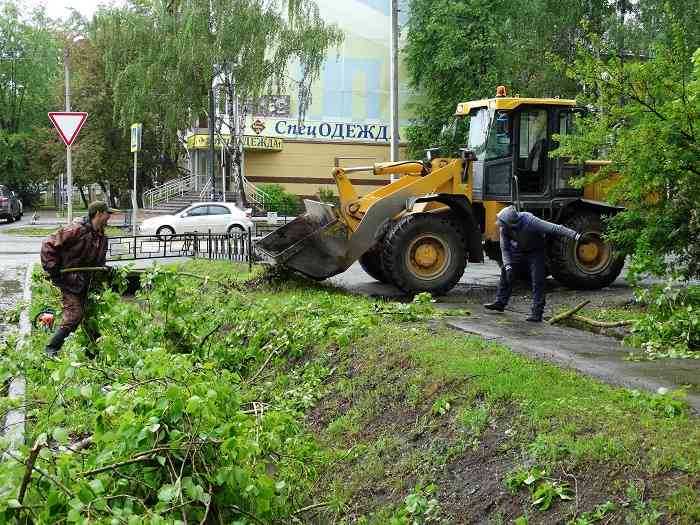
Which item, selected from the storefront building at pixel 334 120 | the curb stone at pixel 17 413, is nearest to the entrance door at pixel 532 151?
the curb stone at pixel 17 413

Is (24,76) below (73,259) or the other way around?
the other way around

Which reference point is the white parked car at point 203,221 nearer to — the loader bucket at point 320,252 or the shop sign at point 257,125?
the shop sign at point 257,125

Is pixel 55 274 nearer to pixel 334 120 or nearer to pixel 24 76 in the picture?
pixel 334 120

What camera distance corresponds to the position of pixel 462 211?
44.8 feet

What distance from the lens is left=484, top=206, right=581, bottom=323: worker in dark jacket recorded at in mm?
11375

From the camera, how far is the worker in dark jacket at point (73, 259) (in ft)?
30.3

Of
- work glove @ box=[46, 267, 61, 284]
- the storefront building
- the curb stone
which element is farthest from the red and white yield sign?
the storefront building

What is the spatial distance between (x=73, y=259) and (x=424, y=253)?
547cm

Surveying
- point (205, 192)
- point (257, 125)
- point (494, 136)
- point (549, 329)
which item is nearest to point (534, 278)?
point (549, 329)

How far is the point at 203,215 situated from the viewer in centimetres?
3136

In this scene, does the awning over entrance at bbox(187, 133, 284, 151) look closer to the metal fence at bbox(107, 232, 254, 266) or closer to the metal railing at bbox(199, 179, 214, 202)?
the metal railing at bbox(199, 179, 214, 202)

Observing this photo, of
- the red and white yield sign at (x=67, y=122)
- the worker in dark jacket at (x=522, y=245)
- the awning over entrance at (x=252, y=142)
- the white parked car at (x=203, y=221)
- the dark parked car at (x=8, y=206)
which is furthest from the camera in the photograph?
the awning over entrance at (x=252, y=142)

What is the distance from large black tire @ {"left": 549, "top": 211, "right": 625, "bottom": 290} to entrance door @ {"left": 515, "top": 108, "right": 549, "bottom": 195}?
78 centimetres

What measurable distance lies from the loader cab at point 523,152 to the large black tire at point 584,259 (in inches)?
20.4
